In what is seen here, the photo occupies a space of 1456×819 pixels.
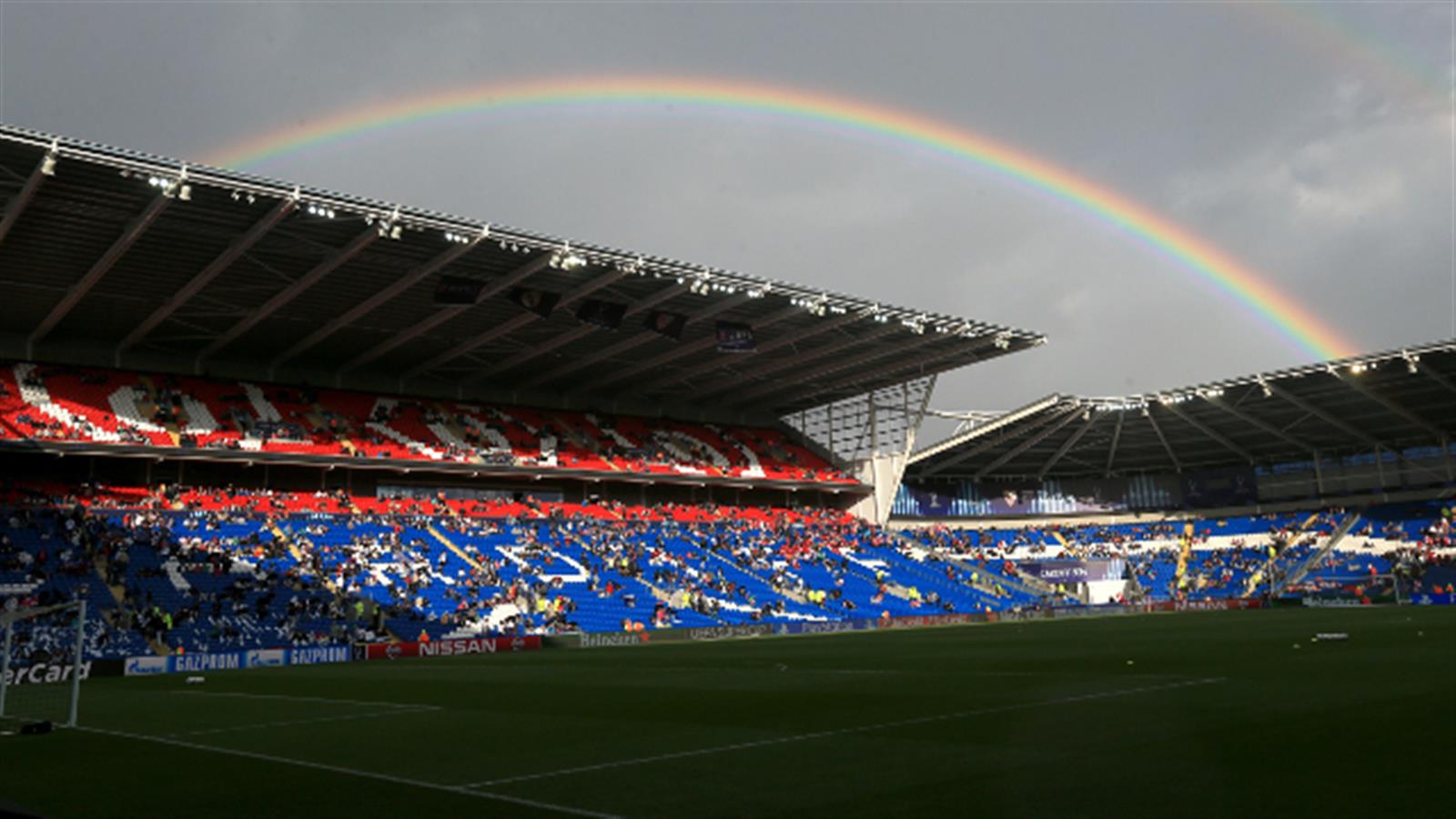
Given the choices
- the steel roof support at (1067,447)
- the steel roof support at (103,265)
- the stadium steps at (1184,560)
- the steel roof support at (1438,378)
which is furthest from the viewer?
the steel roof support at (1067,447)

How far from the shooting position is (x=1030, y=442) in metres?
73.8

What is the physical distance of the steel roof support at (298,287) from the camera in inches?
1469

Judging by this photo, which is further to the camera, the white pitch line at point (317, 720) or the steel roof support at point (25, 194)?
the steel roof support at point (25, 194)

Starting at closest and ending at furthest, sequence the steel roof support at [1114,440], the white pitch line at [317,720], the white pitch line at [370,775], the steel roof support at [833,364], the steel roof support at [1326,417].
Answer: the white pitch line at [370,775] → the white pitch line at [317,720] → the steel roof support at [833,364] → the steel roof support at [1326,417] → the steel roof support at [1114,440]

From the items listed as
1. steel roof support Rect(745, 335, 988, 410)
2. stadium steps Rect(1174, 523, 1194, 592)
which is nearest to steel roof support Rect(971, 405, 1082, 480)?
stadium steps Rect(1174, 523, 1194, 592)

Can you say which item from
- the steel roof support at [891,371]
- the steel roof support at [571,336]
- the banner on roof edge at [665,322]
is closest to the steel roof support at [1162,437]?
the steel roof support at [891,371]

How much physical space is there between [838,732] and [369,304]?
124 ft

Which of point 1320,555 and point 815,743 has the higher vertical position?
point 1320,555

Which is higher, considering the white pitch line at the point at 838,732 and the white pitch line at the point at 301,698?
the white pitch line at the point at 838,732

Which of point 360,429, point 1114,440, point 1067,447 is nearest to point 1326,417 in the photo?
point 1114,440

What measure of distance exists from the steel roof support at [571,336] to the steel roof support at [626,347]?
2.29 meters

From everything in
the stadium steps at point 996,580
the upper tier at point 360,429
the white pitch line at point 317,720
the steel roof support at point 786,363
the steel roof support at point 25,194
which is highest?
the steel roof support at point 25,194

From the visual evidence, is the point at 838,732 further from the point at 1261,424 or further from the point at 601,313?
the point at 1261,424

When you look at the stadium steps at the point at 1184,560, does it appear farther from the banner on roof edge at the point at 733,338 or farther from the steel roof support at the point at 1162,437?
the banner on roof edge at the point at 733,338
